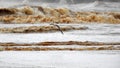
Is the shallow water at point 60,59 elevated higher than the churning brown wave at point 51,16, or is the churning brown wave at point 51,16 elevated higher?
the shallow water at point 60,59

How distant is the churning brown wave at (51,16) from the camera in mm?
22766

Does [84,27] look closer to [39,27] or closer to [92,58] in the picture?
[39,27]

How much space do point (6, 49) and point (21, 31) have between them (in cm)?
616

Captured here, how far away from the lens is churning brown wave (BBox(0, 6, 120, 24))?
896 inches

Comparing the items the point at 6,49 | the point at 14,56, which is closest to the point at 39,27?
the point at 6,49

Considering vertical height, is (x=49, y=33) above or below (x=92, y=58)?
below

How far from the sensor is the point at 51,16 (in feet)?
78.4

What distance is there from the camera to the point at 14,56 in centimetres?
1042

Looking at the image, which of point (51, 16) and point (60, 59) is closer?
point (60, 59)

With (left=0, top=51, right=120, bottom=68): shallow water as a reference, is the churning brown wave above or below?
below

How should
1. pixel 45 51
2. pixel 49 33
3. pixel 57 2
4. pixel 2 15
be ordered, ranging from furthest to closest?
pixel 57 2 < pixel 2 15 < pixel 49 33 < pixel 45 51

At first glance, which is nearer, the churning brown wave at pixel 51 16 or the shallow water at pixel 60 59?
the shallow water at pixel 60 59

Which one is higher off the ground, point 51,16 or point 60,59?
point 60,59

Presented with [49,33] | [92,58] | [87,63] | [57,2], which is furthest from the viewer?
[57,2]
